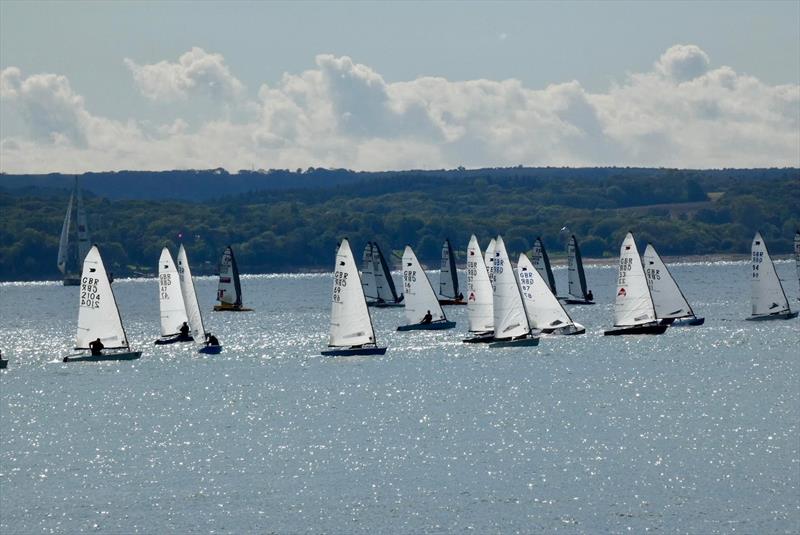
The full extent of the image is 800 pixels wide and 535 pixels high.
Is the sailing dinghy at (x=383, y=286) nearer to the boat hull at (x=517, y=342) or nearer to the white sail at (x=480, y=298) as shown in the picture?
the white sail at (x=480, y=298)

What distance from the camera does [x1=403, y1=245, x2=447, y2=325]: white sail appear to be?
10919 centimetres

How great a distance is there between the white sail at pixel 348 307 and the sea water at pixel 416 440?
2171 millimetres

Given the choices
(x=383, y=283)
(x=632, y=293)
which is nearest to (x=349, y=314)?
(x=632, y=293)

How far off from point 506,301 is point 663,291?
1918cm

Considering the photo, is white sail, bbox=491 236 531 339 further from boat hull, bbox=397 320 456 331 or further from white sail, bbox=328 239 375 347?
boat hull, bbox=397 320 456 331

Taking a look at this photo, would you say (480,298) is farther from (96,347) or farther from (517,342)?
(96,347)

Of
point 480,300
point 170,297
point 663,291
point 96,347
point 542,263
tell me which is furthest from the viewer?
point 542,263

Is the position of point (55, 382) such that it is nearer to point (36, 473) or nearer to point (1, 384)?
point (1, 384)

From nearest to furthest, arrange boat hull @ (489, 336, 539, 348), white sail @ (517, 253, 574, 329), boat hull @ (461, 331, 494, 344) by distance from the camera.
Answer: boat hull @ (489, 336, 539, 348), boat hull @ (461, 331, 494, 344), white sail @ (517, 253, 574, 329)

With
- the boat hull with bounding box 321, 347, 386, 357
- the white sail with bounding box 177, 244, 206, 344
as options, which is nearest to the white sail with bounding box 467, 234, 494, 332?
the boat hull with bounding box 321, 347, 386, 357

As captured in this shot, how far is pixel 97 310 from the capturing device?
91250 mm

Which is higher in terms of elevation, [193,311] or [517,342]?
[193,311]

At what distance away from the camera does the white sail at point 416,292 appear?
358 ft

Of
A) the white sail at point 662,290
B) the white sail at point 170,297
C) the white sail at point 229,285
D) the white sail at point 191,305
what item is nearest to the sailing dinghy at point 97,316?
the white sail at point 170,297
